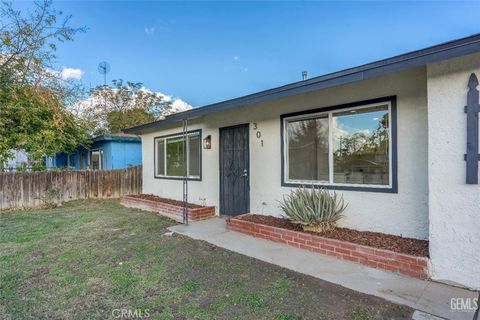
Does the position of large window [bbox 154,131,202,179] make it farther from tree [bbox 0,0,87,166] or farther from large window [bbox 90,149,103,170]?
large window [bbox 90,149,103,170]

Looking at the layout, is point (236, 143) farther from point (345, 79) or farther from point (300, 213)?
point (345, 79)

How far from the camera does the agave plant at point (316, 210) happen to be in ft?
13.3

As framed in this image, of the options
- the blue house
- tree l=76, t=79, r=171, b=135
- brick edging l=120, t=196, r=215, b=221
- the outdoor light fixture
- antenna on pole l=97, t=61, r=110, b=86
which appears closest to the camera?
brick edging l=120, t=196, r=215, b=221

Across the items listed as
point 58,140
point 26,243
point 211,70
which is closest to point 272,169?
point 26,243

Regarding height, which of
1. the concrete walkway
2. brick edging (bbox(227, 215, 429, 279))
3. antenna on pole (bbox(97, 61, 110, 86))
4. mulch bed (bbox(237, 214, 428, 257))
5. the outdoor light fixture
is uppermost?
antenna on pole (bbox(97, 61, 110, 86))

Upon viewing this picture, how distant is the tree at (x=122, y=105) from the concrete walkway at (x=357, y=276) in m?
17.8

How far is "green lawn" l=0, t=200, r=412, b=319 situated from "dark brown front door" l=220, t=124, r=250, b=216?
1.72 m

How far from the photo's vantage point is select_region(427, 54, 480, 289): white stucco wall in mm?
2732

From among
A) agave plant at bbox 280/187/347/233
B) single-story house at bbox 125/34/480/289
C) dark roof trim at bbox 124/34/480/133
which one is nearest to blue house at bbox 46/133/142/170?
single-story house at bbox 125/34/480/289

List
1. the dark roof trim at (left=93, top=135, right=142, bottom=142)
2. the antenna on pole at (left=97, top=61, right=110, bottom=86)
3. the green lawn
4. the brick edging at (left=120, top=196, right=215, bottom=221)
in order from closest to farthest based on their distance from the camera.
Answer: the green lawn < the brick edging at (left=120, top=196, right=215, bottom=221) < the dark roof trim at (left=93, top=135, right=142, bottom=142) < the antenna on pole at (left=97, top=61, right=110, bottom=86)

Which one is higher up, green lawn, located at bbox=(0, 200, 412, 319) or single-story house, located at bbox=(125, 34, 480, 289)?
single-story house, located at bbox=(125, 34, 480, 289)

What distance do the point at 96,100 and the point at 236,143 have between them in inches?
691

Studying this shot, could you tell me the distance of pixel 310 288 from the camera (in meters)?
2.83

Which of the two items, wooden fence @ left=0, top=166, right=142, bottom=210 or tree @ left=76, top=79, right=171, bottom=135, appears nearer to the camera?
wooden fence @ left=0, top=166, right=142, bottom=210
